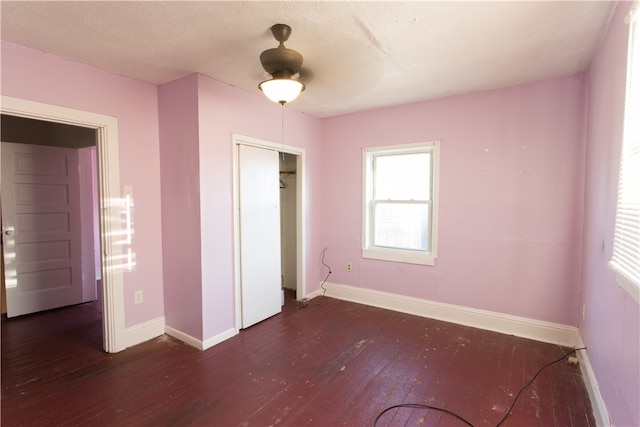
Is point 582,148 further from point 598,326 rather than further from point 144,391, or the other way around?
point 144,391

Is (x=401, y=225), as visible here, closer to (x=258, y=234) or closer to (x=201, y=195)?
(x=258, y=234)

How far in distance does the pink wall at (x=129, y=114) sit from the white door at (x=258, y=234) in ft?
2.68

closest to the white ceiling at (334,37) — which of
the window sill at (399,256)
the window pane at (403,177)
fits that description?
the window pane at (403,177)

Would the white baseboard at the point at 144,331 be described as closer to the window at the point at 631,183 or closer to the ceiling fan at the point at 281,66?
the ceiling fan at the point at 281,66

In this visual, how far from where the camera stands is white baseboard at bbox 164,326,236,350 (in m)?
2.78

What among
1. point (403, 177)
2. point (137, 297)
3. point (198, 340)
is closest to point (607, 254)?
point (403, 177)

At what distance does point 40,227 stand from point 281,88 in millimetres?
3502

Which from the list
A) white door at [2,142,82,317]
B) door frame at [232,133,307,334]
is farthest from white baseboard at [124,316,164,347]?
white door at [2,142,82,317]

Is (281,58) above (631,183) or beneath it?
above

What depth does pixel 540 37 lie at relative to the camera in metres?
2.08

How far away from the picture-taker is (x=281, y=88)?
208cm

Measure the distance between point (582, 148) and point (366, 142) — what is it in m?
2.10

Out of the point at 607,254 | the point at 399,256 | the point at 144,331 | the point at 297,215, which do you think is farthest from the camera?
the point at 297,215

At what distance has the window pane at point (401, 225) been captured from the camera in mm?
3623
